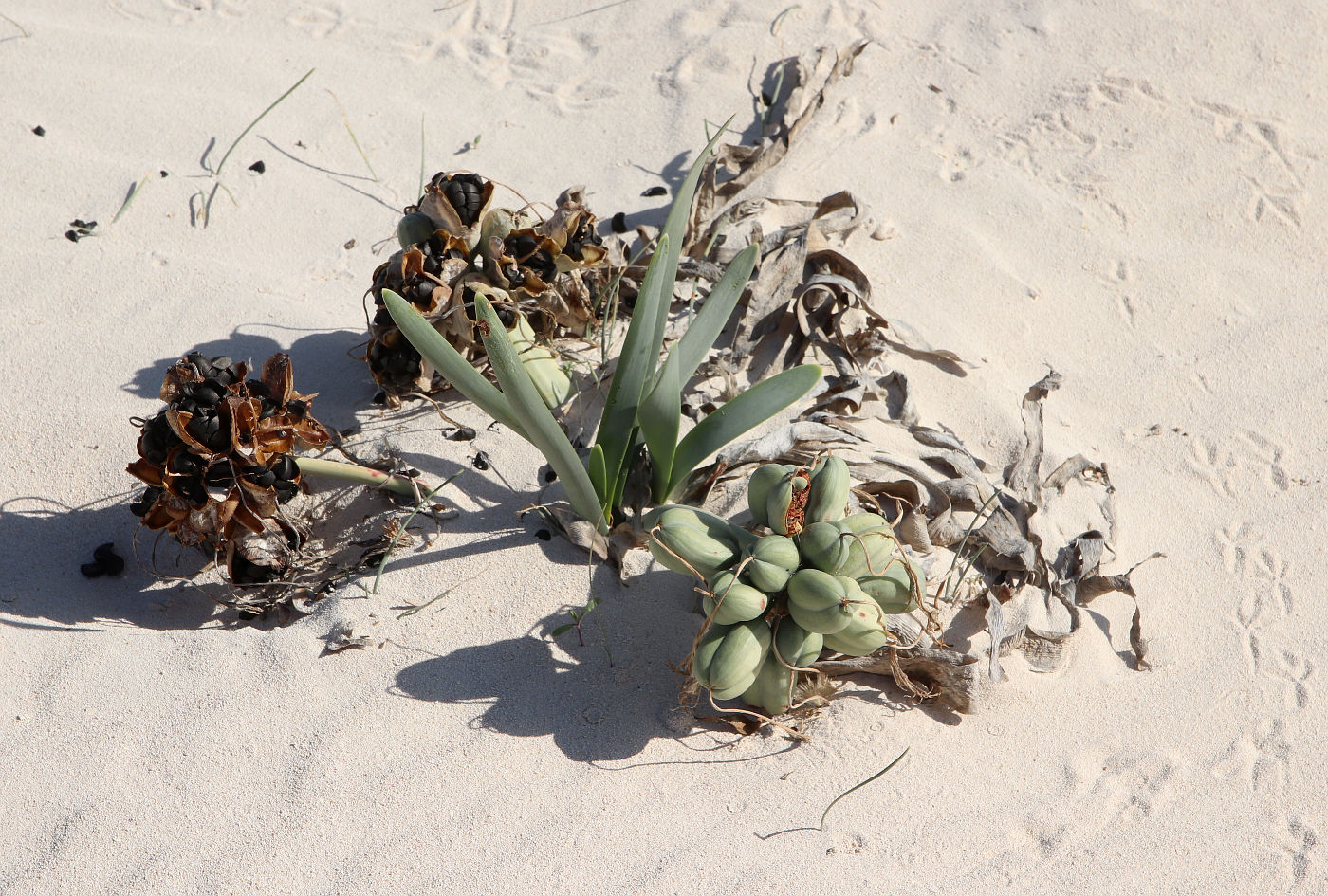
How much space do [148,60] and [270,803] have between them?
2.97 meters

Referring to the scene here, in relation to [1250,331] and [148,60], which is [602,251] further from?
[148,60]

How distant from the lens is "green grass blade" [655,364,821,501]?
1851 millimetres

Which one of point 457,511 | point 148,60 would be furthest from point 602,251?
point 148,60

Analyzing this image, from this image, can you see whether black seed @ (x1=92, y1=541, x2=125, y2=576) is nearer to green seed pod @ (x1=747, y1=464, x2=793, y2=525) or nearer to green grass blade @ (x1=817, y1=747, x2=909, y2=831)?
green seed pod @ (x1=747, y1=464, x2=793, y2=525)

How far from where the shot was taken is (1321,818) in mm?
1883

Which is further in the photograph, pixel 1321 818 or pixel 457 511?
pixel 457 511

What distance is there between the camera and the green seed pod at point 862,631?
1630mm

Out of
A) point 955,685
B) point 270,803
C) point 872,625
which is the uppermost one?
point 872,625

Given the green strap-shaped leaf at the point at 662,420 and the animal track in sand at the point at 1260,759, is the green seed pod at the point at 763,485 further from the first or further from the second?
the animal track in sand at the point at 1260,759

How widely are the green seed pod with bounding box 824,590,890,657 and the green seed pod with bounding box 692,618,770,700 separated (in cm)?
13

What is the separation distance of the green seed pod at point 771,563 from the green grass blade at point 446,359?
0.53 meters

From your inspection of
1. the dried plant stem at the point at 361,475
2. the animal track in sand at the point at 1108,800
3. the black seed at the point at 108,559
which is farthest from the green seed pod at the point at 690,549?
the black seed at the point at 108,559

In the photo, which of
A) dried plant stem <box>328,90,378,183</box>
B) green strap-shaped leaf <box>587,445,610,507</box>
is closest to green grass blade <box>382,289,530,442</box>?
green strap-shaped leaf <box>587,445,610,507</box>

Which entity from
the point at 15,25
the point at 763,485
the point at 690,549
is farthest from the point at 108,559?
the point at 15,25
